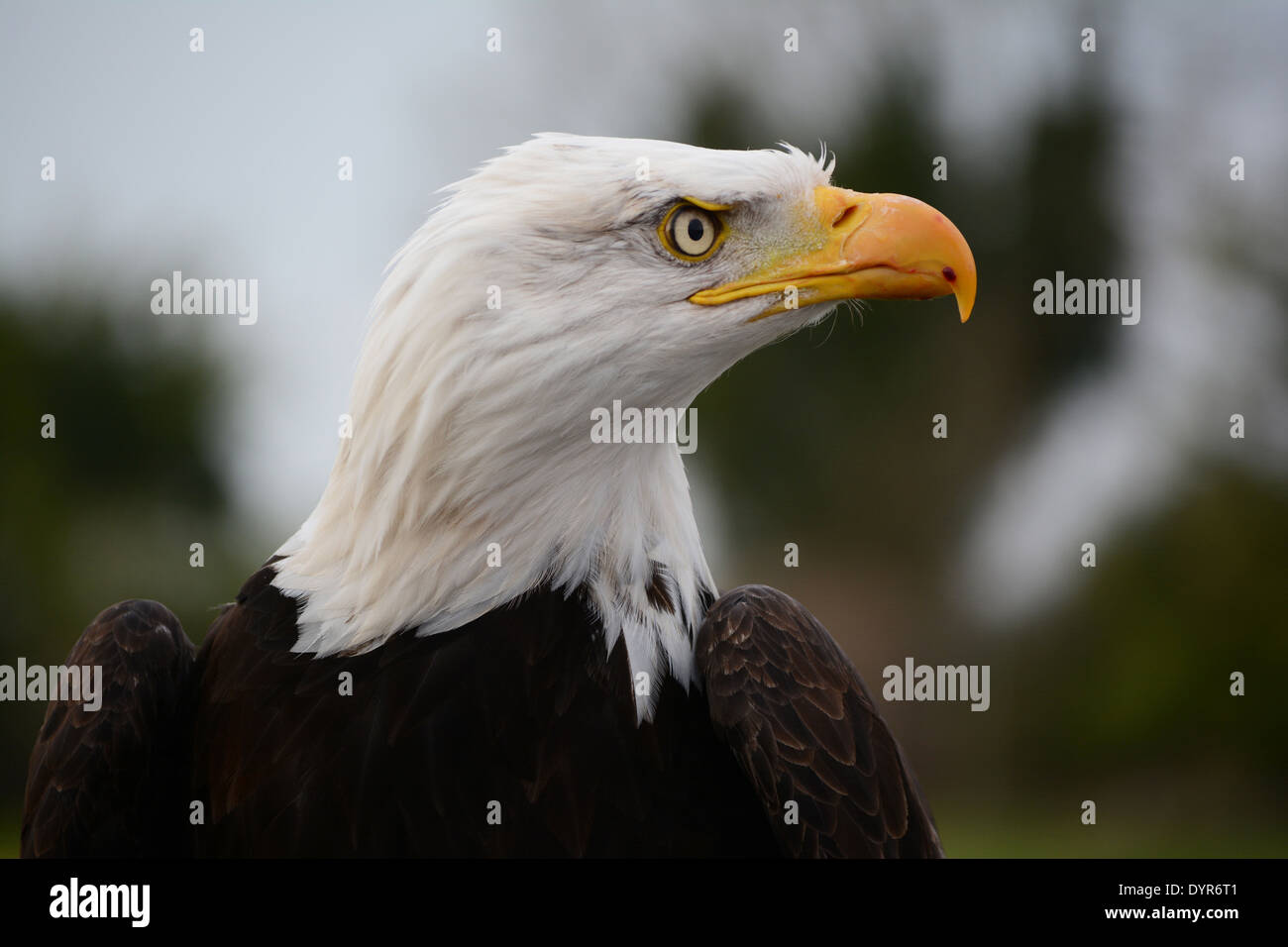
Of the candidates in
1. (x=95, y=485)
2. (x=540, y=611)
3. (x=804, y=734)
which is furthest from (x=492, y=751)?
(x=95, y=485)

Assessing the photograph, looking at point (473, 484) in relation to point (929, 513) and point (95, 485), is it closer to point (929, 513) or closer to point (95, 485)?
point (95, 485)

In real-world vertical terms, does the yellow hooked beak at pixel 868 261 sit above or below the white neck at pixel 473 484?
A: above

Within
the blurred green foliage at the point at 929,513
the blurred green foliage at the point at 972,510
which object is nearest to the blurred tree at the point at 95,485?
the blurred green foliage at the point at 929,513

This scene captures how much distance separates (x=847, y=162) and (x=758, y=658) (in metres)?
15.8

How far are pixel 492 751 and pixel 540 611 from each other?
14.6 inches

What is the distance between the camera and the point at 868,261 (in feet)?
9.90

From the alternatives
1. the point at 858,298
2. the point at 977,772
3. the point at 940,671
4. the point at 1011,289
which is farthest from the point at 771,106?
the point at 858,298

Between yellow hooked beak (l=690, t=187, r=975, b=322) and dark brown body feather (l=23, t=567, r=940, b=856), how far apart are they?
0.85 m

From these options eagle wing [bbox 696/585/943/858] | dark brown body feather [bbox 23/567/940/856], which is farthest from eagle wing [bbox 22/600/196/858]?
eagle wing [bbox 696/585/943/858]

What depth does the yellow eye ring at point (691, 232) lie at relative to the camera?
9.59 feet

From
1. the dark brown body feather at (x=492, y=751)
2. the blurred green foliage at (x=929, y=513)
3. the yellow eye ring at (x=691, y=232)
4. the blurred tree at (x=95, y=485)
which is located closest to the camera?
the dark brown body feather at (x=492, y=751)

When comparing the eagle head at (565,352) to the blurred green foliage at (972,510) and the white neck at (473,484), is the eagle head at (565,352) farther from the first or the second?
the blurred green foliage at (972,510)

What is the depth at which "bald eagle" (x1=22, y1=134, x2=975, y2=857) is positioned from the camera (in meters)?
2.83

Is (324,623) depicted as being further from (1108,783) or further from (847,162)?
(847,162)
